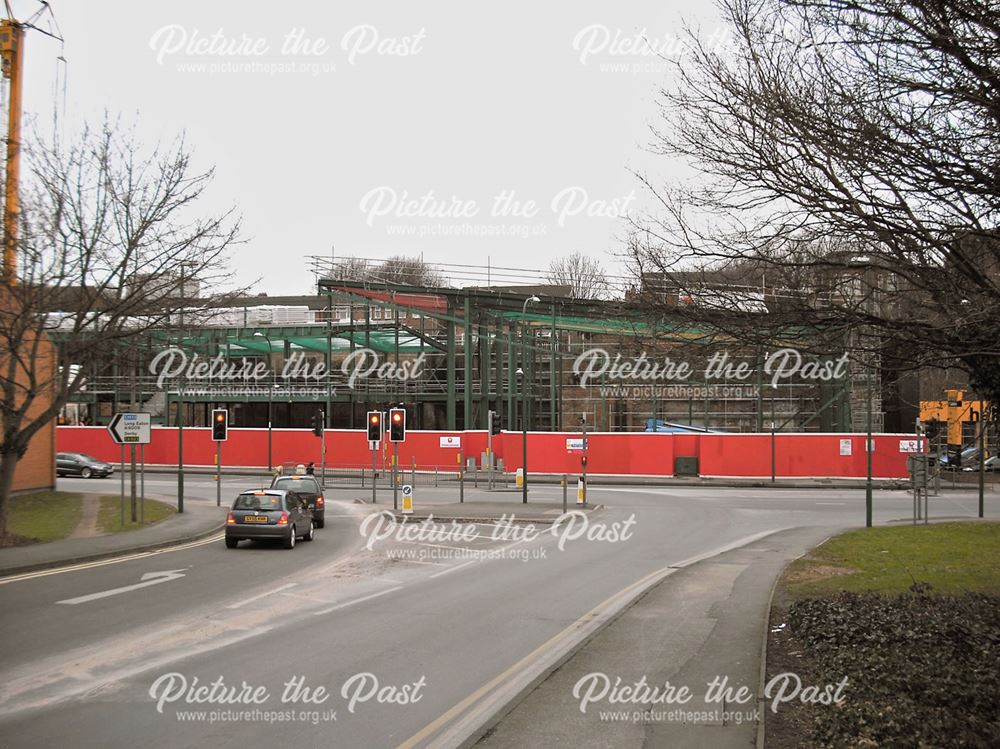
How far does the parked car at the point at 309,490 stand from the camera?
78.6 feet

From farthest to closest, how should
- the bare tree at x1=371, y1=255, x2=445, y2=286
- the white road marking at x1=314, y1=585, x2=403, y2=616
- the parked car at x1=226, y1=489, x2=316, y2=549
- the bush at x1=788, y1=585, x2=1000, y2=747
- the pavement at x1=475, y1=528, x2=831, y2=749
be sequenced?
the bare tree at x1=371, y1=255, x2=445, y2=286 < the parked car at x1=226, y1=489, x2=316, y2=549 < the white road marking at x1=314, y1=585, x2=403, y2=616 < the pavement at x1=475, y1=528, x2=831, y2=749 < the bush at x1=788, y1=585, x2=1000, y2=747

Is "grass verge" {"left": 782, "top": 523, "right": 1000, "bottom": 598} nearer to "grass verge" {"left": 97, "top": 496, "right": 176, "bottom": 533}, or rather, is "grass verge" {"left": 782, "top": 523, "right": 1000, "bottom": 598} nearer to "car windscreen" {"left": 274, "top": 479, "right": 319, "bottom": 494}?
"car windscreen" {"left": 274, "top": 479, "right": 319, "bottom": 494}

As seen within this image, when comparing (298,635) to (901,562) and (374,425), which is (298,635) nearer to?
(901,562)

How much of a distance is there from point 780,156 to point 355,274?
55.0 m

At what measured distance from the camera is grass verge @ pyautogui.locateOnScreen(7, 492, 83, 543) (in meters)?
19.8

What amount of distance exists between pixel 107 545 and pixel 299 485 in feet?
21.9

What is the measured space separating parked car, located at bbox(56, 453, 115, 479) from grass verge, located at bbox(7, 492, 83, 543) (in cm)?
1704

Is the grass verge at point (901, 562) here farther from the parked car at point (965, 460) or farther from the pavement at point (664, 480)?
the parked car at point (965, 460)

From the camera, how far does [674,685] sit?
809cm

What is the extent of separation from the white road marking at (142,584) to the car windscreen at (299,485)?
8436mm

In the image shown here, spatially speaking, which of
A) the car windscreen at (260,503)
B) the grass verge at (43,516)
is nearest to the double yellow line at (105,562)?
the car windscreen at (260,503)

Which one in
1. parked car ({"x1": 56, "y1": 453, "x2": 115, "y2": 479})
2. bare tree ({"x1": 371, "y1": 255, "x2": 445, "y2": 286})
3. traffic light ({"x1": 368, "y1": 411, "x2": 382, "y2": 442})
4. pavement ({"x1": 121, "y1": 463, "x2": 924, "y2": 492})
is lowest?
pavement ({"x1": 121, "y1": 463, "x2": 924, "y2": 492})

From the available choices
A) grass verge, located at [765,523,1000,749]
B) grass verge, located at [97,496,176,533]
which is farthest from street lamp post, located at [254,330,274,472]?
grass verge, located at [765,523,1000,749]

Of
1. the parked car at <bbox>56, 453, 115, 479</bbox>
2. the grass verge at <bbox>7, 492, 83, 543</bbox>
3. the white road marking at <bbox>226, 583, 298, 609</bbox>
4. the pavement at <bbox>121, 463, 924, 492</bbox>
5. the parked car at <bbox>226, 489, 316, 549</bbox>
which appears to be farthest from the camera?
the parked car at <bbox>56, 453, 115, 479</bbox>
